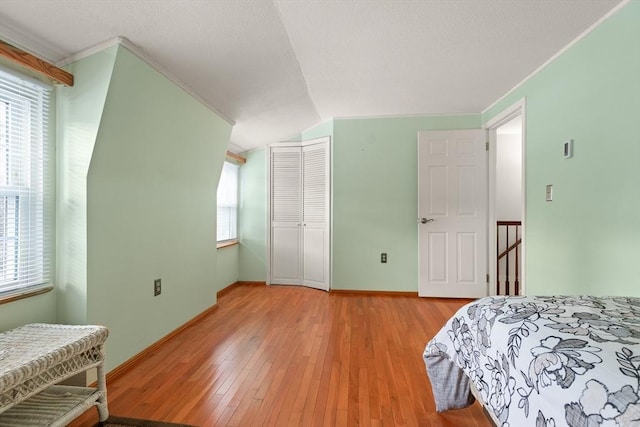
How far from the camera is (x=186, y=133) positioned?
2.42 metres

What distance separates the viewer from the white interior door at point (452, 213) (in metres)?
3.41

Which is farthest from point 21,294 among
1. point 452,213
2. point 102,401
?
point 452,213

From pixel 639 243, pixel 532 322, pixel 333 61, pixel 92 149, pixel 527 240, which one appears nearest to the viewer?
pixel 532 322

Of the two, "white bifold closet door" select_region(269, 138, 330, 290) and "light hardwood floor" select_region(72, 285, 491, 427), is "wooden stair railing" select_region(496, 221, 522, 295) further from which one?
"white bifold closet door" select_region(269, 138, 330, 290)

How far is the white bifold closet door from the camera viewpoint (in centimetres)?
392

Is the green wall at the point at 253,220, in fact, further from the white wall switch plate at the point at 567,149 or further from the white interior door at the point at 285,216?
the white wall switch plate at the point at 567,149

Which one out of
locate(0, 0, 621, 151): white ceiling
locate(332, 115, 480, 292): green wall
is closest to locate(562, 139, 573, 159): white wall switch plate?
locate(0, 0, 621, 151): white ceiling

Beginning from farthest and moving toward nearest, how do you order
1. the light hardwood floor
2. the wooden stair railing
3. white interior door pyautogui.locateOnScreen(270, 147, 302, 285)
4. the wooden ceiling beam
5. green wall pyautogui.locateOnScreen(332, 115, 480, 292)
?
white interior door pyautogui.locateOnScreen(270, 147, 302, 285), the wooden stair railing, green wall pyautogui.locateOnScreen(332, 115, 480, 292), the light hardwood floor, the wooden ceiling beam

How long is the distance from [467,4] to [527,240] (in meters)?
1.88

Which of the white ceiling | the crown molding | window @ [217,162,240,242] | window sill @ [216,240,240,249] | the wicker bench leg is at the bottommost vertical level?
the wicker bench leg

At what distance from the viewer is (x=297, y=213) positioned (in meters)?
4.10

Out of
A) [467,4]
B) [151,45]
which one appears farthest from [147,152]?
[467,4]

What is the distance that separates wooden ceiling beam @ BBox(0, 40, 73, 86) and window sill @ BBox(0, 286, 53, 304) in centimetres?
115

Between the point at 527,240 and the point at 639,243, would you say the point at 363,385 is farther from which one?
the point at 527,240
